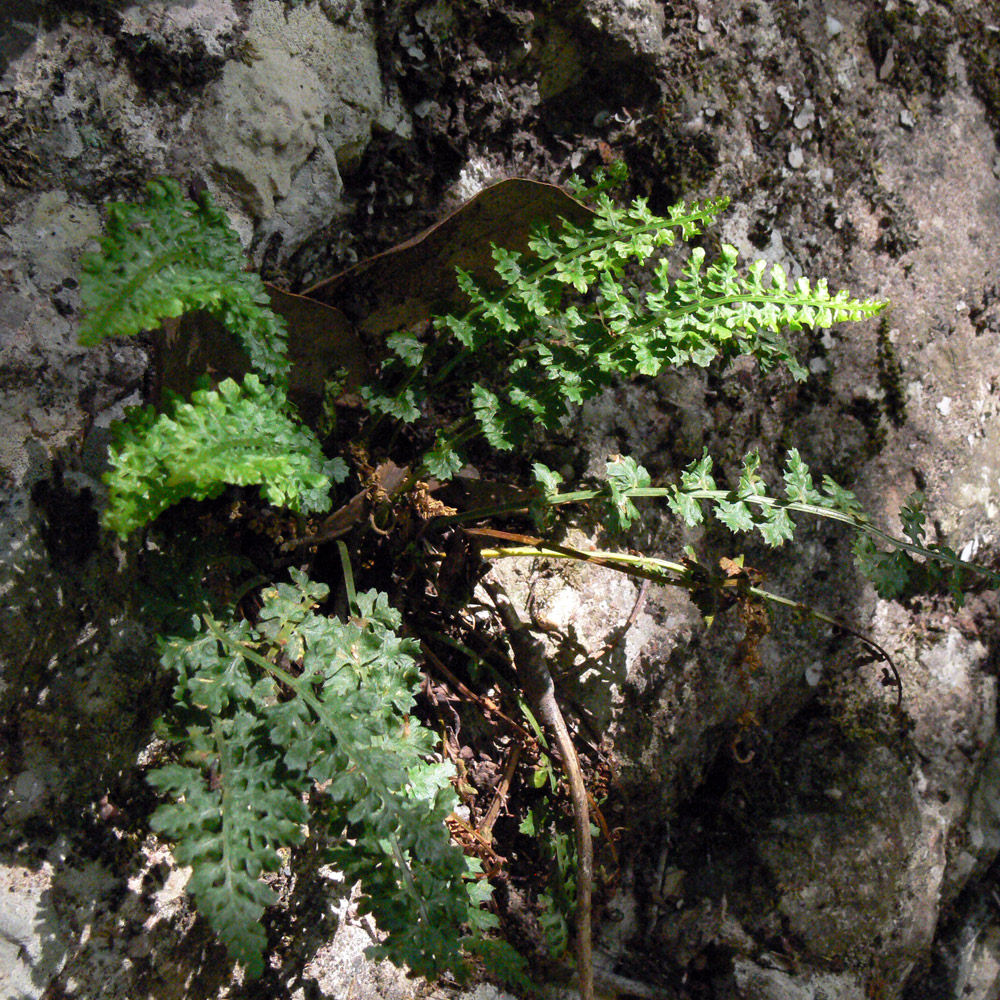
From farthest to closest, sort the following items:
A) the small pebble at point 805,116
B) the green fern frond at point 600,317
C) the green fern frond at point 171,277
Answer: the small pebble at point 805,116 < the green fern frond at point 600,317 < the green fern frond at point 171,277

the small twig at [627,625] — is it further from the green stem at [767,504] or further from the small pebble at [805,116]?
the small pebble at [805,116]

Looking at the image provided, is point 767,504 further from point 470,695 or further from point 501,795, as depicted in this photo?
point 501,795

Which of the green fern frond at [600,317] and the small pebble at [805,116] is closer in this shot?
the green fern frond at [600,317]

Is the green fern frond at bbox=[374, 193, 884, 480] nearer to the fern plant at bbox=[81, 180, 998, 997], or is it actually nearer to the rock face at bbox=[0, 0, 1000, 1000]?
the fern plant at bbox=[81, 180, 998, 997]

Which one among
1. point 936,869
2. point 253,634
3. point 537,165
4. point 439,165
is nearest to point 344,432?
point 253,634

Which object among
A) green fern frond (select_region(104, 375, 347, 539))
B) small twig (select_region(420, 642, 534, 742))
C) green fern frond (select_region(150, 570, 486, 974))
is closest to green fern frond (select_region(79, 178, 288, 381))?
green fern frond (select_region(104, 375, 347, 539))

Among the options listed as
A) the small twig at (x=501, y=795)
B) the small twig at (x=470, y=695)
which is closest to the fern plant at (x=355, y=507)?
the small twig at (x=470, y=695)

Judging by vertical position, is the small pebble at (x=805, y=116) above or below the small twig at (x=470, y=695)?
above

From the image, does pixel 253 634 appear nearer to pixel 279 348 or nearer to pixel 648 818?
pixel 279 348

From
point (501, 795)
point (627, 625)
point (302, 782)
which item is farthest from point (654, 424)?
point (302, 782)
